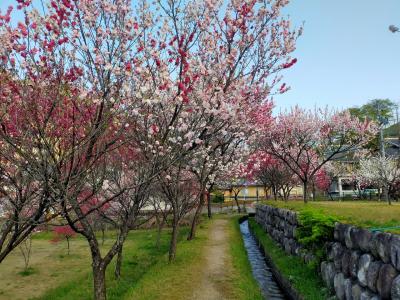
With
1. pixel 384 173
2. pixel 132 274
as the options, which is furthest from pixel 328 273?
pixel 384 173

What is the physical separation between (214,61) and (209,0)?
99.6 inches

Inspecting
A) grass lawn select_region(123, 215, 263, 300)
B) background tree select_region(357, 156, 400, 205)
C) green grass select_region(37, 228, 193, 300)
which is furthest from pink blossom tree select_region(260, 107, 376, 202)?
grass lawn select_region(123, 215, 263, 300)

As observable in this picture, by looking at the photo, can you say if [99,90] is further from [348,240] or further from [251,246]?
[251,246]

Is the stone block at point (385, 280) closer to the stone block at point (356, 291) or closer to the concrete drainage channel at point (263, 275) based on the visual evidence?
the stone block at point (356, 291)

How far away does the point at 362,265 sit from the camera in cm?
885

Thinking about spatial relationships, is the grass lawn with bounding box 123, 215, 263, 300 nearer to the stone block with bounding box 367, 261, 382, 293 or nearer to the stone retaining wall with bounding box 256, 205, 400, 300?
the stone retaining wall with bounding box 256, 205, 400, 300

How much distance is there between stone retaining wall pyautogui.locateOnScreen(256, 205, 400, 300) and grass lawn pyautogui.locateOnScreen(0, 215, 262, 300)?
2515 millimetres

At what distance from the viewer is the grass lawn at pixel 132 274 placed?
12312 mm

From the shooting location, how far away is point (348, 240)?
991 cm

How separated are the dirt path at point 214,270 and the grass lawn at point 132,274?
0.19 m

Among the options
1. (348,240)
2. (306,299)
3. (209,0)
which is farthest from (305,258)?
(209,0)

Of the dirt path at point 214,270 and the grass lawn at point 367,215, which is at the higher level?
the grass lawn at point 367,215

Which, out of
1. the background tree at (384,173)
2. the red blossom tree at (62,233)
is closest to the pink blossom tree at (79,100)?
the red blossom tree at (62,233)

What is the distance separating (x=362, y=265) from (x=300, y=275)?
4.75 m
